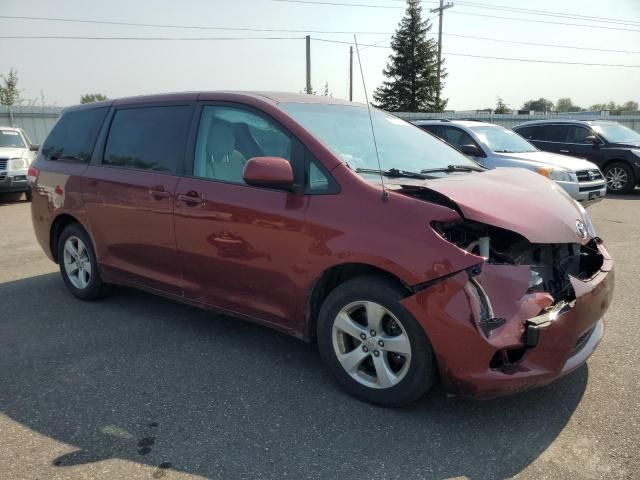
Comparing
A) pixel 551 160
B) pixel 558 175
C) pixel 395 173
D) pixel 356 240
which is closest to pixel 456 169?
pixel 395 173

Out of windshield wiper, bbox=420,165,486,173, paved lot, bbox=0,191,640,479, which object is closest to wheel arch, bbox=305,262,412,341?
paved lot, bbox=0,191,640,479

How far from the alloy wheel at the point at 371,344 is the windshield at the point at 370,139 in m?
0.91

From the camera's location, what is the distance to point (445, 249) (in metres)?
2.69

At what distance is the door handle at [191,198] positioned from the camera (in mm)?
3686

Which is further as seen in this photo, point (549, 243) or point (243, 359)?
point (243, 359)

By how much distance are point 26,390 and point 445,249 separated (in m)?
2.67

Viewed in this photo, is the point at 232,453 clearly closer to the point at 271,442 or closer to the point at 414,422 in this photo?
the point at 271,442

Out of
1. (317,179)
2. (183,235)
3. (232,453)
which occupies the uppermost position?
(317,179)

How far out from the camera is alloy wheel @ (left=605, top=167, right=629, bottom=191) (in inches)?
485

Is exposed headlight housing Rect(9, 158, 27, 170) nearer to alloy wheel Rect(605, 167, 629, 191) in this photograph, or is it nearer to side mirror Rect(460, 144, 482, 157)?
side mirror Rect(460, 144, 482, 157)

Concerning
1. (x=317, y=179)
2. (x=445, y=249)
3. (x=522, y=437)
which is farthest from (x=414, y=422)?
(x=317, y=179)

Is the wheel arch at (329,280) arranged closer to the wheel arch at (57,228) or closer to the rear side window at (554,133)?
the wheel arch at (57,228)

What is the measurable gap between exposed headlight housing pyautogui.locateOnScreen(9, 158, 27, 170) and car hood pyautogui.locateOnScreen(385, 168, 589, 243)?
11162 mm

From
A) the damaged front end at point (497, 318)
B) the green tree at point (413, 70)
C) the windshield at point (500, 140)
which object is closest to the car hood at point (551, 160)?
the windshield at point (500, 140)
